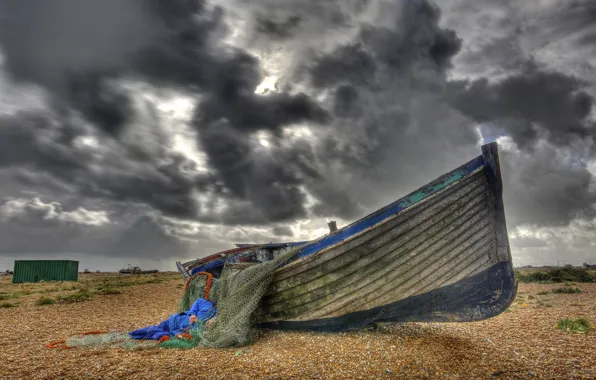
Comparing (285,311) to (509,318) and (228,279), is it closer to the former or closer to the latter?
(228,279)

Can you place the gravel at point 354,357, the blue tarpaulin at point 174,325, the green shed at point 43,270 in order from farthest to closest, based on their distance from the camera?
the green shed at point 43,270, the blue tarpaulin at point 174,325, the gravel at point 354,357

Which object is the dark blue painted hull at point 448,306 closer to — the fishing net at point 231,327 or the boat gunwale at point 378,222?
the fishing net at point 231,327

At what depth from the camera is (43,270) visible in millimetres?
46312

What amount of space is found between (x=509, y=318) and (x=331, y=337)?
21.8 feet

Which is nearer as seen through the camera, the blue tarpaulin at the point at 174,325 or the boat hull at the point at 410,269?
the boat hull at the point at 410,269

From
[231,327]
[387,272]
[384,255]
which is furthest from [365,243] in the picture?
[231,327]

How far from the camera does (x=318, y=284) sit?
778 centimetres

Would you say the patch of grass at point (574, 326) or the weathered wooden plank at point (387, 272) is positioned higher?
the weathered wooden plank at point (387, 272)

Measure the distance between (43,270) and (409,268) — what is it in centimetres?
5228

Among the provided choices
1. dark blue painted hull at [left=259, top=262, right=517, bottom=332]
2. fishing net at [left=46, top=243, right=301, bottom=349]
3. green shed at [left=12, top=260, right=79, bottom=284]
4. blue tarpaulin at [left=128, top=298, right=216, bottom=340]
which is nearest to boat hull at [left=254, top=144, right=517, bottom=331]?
dark blue painted hull at [left=259, top=262, right=517, bottom=332]

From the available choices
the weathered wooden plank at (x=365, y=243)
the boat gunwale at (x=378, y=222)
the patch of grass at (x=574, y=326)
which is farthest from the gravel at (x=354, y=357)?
the boat gunwale at (x=378, y=222)

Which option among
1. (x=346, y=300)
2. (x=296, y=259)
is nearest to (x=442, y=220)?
(x=346, y=300)

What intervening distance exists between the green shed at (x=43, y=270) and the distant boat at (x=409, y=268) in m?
49.6

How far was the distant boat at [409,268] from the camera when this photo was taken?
25.2 feet
